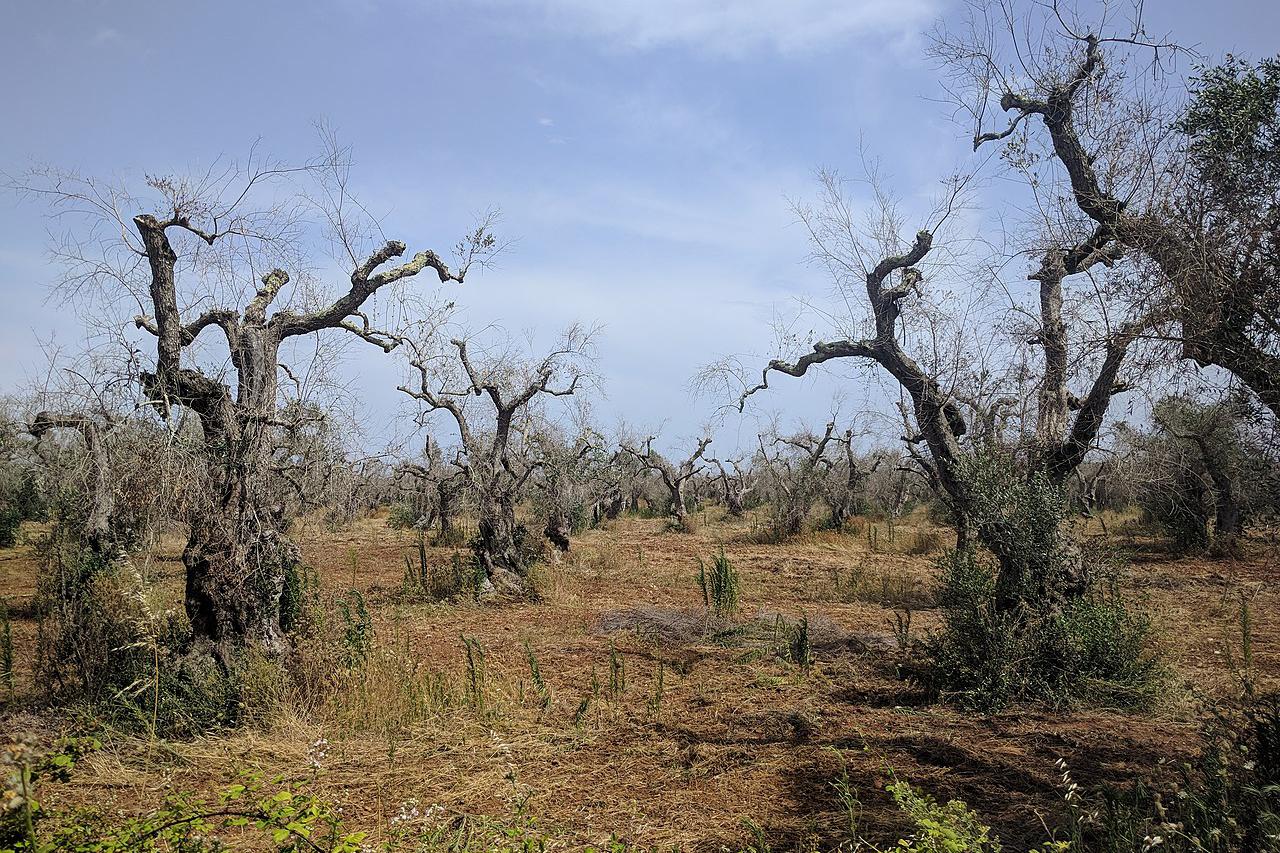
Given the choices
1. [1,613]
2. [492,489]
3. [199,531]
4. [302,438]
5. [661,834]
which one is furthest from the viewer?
[492,489]

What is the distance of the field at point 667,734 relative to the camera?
4629mm

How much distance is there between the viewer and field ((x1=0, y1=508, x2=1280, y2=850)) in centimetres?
463

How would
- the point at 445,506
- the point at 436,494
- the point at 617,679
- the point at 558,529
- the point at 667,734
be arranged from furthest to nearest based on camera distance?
the point at 436,494, the point at 445,506, the point at 558,529, the point at 617,679, the point at 667,734

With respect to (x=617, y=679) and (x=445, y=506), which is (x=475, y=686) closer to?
(x=617, y=679)

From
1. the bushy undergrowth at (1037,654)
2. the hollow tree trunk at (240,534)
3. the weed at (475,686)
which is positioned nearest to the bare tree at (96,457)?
the hollow tree trunk at (240,534)

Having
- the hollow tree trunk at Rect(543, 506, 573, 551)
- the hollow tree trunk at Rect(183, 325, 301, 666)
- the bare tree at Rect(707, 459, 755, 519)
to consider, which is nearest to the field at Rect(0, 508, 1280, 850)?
the hollow tree trunk at Rect(183, 325, 301, 666)

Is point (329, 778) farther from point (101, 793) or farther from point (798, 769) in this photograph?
point (798, 769)

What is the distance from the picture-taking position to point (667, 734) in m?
5.99

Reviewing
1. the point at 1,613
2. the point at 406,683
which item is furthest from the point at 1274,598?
the point at 1,613

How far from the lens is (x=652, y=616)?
9992mm

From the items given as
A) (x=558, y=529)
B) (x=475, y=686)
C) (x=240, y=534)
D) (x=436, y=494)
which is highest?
(x=436, y=494)

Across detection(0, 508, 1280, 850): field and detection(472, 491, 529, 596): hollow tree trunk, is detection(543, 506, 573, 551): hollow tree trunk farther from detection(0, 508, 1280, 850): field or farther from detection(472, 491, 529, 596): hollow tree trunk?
detection(0, 508, 1280, 850): field

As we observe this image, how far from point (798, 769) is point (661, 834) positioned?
4.19 ft

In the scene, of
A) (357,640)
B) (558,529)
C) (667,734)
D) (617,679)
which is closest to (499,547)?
(558,529)
